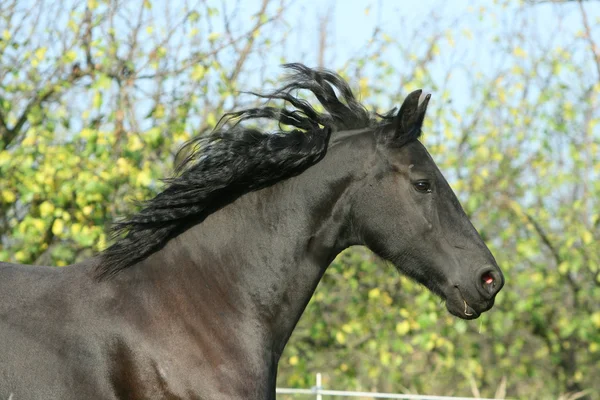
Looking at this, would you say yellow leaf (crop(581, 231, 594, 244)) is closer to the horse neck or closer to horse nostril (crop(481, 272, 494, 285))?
horse nostril (crop(481, 272, 494, 285))

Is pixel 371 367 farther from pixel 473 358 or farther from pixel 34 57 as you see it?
pixel 34 57

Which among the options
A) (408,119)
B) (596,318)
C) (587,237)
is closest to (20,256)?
(408,119)

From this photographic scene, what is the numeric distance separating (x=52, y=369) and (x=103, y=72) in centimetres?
518

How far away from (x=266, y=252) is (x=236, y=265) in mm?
140

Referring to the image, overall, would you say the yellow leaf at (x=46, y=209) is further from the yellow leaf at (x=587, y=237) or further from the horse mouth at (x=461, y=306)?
the yellow leaf at (x=587, y=237)

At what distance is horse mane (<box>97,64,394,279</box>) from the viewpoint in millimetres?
3367

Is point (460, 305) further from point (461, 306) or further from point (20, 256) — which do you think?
point (20, 256)

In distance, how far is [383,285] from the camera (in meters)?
9.53

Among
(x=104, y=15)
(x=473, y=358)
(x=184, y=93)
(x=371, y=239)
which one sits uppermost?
(x=104, y=15)

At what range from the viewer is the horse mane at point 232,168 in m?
3.37

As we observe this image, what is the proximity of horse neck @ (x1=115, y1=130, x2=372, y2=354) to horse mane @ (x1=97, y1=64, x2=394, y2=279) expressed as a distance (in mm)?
48

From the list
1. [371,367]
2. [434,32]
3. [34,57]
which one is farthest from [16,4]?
[371,367]

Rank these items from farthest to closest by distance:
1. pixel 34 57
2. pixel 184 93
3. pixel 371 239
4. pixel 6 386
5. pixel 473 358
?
pixel 473 358
pixel 184 93
pixel 34 57
pixel 371 239
pixel 6 386

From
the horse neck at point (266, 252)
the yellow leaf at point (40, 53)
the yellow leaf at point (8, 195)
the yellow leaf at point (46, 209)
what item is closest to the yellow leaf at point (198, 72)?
the yellow leaf at point (40, 53)
